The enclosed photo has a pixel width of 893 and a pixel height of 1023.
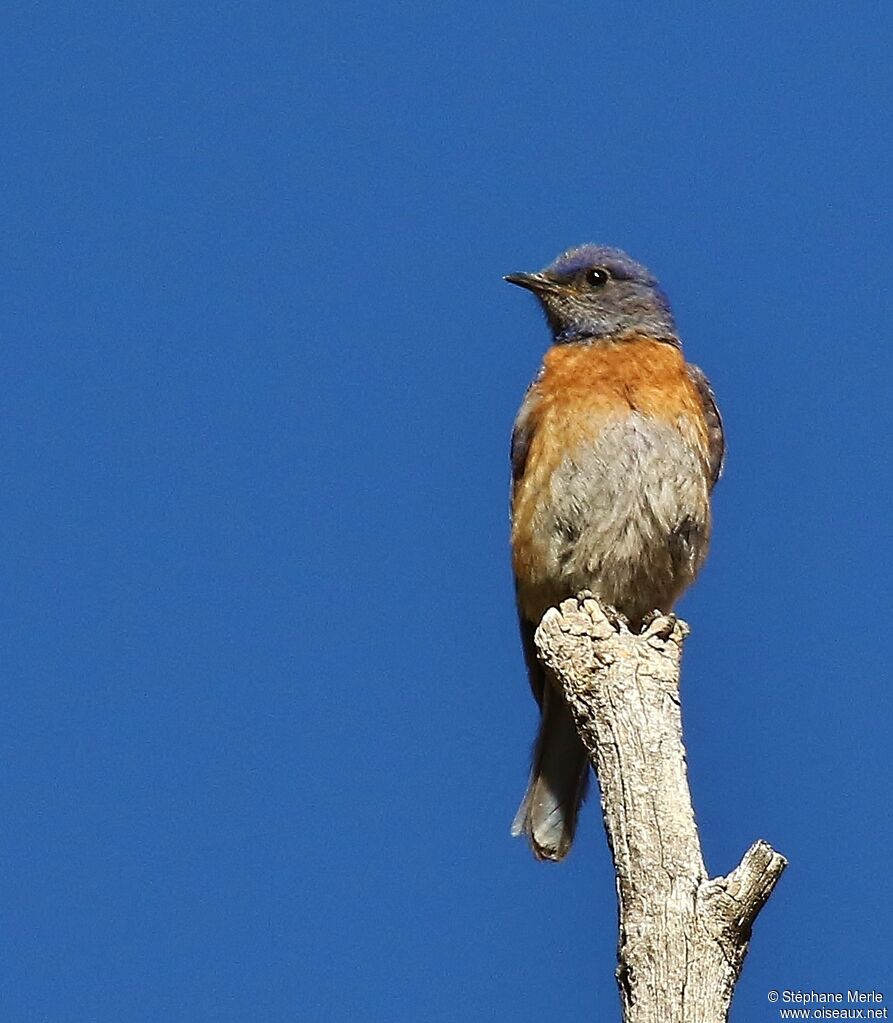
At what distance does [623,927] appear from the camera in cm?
657

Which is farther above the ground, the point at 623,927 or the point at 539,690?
the point at 539,690

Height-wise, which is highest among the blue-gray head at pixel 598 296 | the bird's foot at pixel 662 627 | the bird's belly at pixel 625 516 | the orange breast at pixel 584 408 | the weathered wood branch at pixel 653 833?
the blue-gray head at pixel 598 296

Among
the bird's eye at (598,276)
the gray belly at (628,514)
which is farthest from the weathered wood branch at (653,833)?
the bird's eye at (598,276)

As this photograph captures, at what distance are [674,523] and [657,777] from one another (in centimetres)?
254

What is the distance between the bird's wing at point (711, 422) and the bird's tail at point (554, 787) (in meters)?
1.62

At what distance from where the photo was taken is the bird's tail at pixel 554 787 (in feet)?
30.0

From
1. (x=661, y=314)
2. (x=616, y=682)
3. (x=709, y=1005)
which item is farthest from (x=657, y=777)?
(x=661, y=314)

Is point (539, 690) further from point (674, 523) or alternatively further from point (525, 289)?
point (525, 289)

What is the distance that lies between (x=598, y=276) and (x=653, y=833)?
4.82 metres

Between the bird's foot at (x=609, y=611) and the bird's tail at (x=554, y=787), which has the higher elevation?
the bird's foot at (x=609, y=611)

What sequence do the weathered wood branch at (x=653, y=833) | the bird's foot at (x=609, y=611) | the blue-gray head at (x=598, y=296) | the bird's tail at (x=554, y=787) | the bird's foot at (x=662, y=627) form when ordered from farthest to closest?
the blue-gray head at (x=598, y=296) → the bird's tail at (x=554, y=787) → the bird's foot at (x=609, y=611) → the bird's foot at (x=662, y=627) → the weathered wood branch at (x=653, y=833)

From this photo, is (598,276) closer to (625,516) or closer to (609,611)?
(625,516)

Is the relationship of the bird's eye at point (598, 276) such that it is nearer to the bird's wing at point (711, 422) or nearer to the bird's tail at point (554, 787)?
the bird's wing at point (711, 422)

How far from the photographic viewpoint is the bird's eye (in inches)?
420
